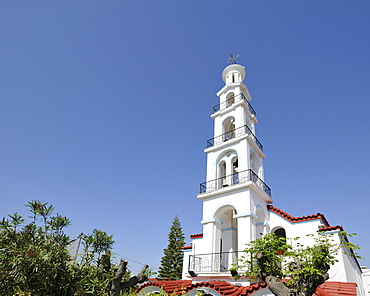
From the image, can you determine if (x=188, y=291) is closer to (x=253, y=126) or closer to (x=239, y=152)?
(x=239, y=152)

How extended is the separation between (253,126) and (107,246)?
43.7ft

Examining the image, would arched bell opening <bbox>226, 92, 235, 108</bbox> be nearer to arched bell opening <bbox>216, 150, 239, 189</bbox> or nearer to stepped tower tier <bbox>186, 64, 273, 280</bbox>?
stepped tower tier <bbox>186, 64, 273, 280</bbox>

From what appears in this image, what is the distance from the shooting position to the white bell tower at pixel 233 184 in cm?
1389

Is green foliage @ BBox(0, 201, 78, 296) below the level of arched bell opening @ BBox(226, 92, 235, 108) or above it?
below

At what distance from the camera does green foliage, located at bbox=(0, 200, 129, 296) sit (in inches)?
297

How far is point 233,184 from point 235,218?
84.0 inches

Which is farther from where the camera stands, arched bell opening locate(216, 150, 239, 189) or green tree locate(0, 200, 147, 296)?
arched bell opening locate(216, 150, 239, 189)

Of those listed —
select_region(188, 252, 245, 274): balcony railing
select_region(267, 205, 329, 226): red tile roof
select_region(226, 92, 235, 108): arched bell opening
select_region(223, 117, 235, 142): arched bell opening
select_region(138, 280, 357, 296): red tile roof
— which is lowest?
select_region(138, 280, 357, 296): red tile roof

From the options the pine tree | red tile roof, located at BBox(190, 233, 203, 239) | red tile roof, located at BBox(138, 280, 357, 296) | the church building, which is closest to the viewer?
red tile roof, located at BBox(138, 280, 357, 296)

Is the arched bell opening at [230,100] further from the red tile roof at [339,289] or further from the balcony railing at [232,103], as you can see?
the red tile roof at [339,289]

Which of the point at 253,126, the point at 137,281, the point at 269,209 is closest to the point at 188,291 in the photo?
the point at 137,281

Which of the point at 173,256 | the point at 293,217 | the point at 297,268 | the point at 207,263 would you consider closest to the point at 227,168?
the point at 293,217

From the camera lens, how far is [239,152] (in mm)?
15867

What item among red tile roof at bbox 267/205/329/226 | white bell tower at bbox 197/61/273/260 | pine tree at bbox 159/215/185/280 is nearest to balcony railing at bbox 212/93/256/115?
white bell tower at bbox 197/61/273/260
